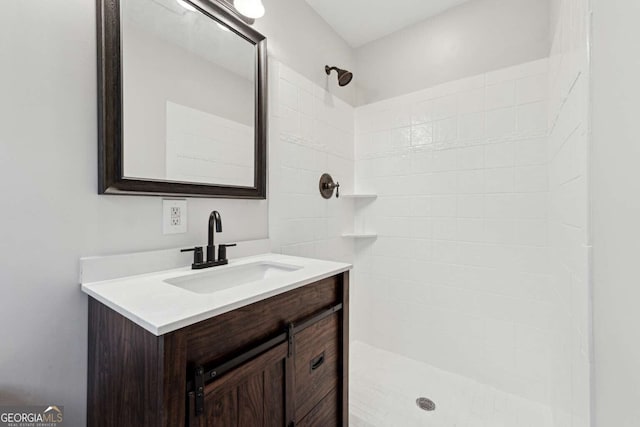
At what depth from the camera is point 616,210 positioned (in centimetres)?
50

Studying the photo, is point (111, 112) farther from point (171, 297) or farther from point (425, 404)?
point (425, 404)

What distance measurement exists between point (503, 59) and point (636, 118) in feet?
5.11

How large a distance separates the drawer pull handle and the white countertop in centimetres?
32

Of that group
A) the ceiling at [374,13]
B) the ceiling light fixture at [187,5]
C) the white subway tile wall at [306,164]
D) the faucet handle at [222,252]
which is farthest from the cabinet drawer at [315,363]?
the ceiling at [374,13]

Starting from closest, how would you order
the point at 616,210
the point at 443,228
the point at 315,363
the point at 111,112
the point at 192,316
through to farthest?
1. the point at 616,210
2. the point at 192,316
3. the point at 111,112
4. the point at 315,363
5. the point at 443,228

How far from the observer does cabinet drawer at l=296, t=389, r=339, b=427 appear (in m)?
1.00

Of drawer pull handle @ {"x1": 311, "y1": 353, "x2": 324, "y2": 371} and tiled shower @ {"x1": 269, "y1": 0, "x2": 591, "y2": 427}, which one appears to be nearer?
drawer pull handle @ {"x1": 311, "y1": 353, "x2": 324, "y2": 371}

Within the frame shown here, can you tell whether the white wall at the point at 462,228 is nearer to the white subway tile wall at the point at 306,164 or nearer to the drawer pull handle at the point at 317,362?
the white subway tile wall at the point at 306,164

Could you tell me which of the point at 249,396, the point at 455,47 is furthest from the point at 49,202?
the point at 455,47

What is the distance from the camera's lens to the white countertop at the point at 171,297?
2.04 ft

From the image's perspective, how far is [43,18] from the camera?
2.68 ft

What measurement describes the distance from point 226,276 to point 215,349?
0.46m

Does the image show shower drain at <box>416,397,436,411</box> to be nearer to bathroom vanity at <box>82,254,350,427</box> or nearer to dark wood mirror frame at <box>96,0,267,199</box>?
bathroom vanity at <box>82,254,350,427</box>

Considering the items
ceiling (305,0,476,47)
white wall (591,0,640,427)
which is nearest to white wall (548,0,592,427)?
white wall (591,0,640,427)
